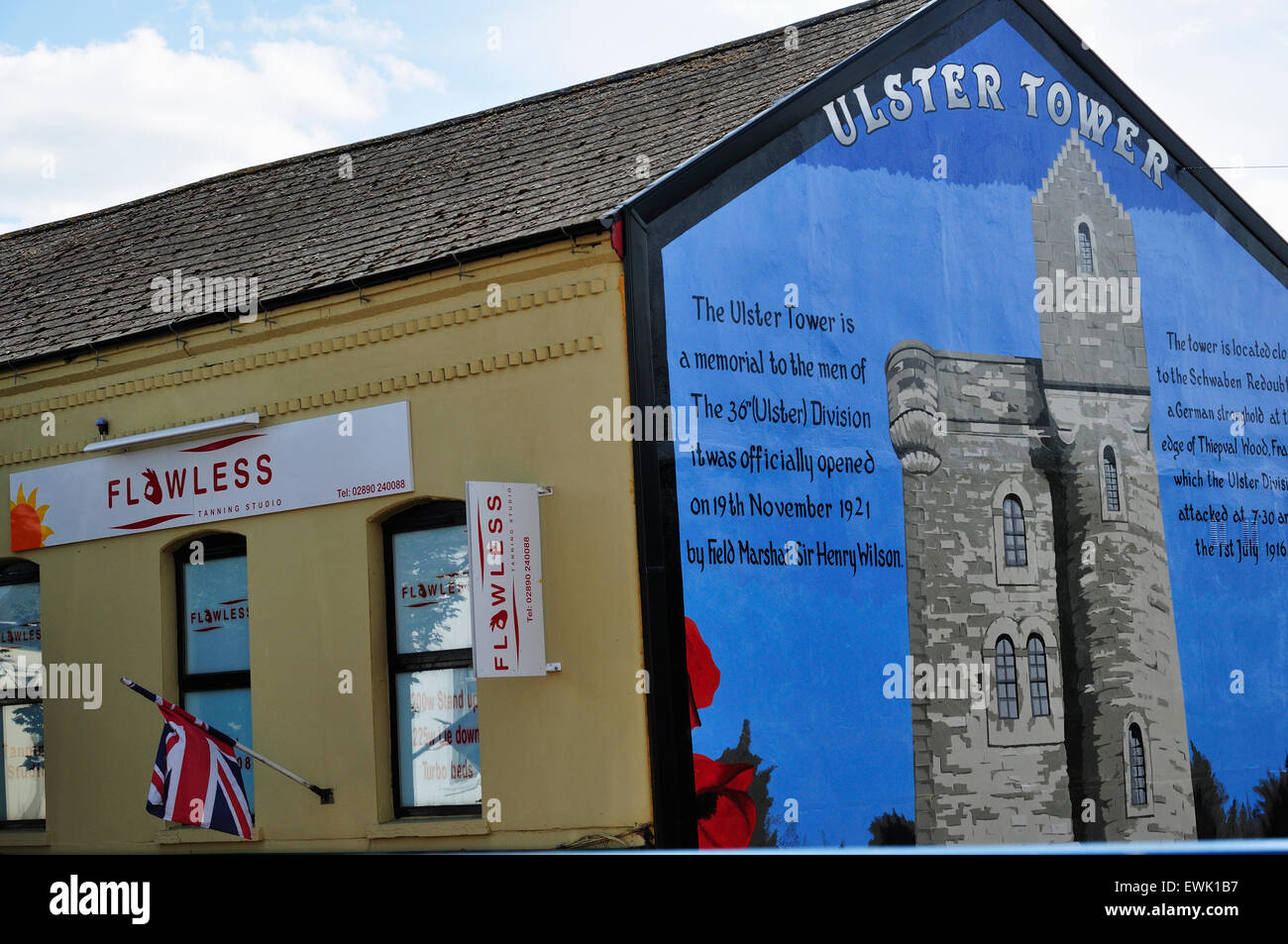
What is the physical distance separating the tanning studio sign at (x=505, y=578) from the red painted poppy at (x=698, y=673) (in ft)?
3.25

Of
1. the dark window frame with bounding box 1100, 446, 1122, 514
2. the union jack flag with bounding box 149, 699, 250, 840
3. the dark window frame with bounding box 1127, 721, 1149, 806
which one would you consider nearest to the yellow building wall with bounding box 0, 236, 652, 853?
the union jack flag with bounding box 149, 699, 250, 840

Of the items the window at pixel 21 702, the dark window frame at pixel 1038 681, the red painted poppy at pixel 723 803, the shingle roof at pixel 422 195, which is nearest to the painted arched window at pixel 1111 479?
the dark window frame at pixel 1038 681

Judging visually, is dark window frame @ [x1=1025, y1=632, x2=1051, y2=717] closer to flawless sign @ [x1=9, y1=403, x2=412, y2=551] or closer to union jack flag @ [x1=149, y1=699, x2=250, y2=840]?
flawless sign @ [x1=9, y1=403, x2=412, y2=551]

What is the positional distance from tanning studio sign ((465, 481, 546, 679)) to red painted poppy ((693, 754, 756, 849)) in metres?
1.31

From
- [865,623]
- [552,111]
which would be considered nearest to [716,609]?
[865,623]

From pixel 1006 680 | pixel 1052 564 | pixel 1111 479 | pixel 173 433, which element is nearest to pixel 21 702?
pixel 173 433

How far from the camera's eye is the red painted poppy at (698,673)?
981cm

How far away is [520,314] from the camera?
10430 mm

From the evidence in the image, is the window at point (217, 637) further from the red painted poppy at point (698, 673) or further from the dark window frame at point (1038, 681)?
the dark window frame at point (1038, 681)

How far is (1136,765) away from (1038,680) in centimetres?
141

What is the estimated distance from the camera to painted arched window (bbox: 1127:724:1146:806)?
42.3ft
